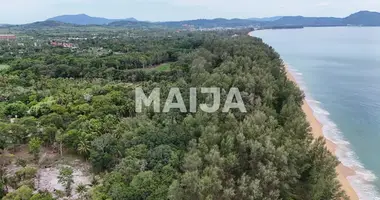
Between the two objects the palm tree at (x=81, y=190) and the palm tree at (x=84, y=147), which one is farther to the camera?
the palm tree at (x=84, y=147)

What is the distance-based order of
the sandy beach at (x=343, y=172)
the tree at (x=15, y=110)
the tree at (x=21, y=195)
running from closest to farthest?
the tree at (x=21, y=195), the sandy beach at (x=343, y=172), the tree at (x=15, y=110)

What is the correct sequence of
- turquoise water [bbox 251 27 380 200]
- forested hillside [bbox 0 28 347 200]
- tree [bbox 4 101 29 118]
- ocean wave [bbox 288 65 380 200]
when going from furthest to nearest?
tree [bbox 4 101 29 118] < turquoise water [bbox 251 27 380 200] < ocean wave [bbox 288 65 380 200] < forested hillside [bbox 0 28 347 200]

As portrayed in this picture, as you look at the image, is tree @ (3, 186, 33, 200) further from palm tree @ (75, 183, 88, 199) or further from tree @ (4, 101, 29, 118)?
tree @ (4, 101, 29, 118)

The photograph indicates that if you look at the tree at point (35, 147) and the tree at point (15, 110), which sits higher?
the tree at point (15, 110)

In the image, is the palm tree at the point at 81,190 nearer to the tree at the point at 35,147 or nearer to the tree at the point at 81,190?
the tree at the point at 81,190

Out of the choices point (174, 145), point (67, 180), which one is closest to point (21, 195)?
point (67, 180)

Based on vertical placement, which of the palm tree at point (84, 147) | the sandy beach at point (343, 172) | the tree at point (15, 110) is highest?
the tree at point (15, 110)

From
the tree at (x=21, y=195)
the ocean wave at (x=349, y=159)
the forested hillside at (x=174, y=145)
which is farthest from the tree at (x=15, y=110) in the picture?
the ocean wave at (x=349, y=159)

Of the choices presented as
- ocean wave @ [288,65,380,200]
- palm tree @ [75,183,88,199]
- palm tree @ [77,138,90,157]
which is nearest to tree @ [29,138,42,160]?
palm tree @ [77,138,90,157]

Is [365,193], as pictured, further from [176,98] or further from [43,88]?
[43,88]

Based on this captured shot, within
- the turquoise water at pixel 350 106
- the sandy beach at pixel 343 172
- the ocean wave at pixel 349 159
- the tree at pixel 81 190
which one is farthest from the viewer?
the turquoise water at pixel 350 106
